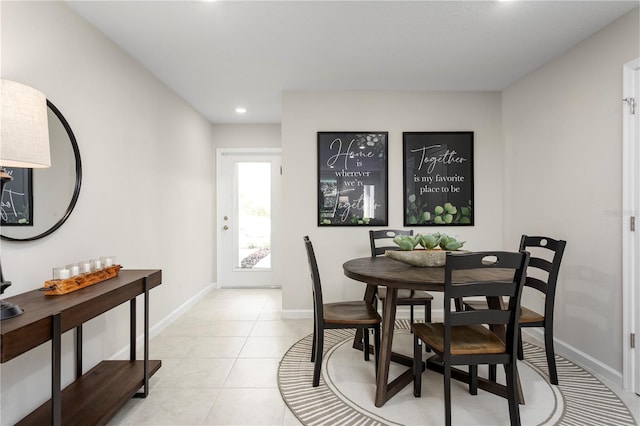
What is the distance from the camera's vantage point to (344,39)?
255 centimetres

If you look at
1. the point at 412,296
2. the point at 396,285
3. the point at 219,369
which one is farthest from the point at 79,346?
the point at 412,296

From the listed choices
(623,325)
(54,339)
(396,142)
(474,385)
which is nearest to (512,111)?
(396,142)

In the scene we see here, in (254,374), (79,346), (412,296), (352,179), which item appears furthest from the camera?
(352,179)

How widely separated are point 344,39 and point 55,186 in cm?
219

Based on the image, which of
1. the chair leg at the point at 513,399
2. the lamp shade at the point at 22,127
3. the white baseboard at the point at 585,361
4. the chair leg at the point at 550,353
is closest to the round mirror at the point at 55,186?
the lamp shade at the point at 22,127

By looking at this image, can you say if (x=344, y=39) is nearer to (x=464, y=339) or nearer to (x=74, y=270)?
(x=464, y=339)

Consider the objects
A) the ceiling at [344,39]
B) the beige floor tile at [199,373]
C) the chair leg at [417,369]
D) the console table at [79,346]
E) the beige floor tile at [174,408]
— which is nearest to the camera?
the console table at [79,346]

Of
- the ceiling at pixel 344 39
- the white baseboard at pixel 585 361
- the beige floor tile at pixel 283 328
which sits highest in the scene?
the ceiling at pixel 344 39

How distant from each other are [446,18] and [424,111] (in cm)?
144

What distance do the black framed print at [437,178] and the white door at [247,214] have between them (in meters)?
2.15

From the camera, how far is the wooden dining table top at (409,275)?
183 centimetres

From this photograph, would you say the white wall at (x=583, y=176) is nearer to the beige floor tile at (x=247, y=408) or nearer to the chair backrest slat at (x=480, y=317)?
the chair backrest slat at (x=480, y=317)

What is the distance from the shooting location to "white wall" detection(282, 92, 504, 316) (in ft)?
12.0

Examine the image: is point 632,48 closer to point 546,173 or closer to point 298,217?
point 546,173
